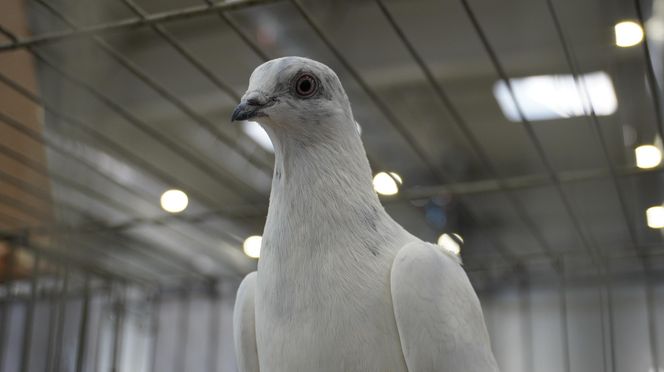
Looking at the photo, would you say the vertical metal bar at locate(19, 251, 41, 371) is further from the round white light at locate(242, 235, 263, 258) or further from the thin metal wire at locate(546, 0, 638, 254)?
the thin metal wire at locate(546, 0, 638, 254)

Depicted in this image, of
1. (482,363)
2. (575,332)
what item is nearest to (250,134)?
(575,332)

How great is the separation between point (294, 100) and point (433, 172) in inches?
44.2

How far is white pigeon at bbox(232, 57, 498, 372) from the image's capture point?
0.92 m

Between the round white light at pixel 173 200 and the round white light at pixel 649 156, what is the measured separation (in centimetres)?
117

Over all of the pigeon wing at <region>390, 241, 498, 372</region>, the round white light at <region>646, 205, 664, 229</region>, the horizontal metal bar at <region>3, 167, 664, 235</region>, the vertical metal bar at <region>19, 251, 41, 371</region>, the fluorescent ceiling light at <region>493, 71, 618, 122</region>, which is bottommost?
the pigeon wing at <region>390, 241, 498, 372</region>

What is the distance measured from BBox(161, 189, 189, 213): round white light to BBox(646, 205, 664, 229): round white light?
1300 mm

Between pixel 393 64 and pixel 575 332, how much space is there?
1083 mm

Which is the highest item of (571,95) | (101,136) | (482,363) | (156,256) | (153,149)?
(571,95)

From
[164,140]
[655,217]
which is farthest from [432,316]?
[655,217]

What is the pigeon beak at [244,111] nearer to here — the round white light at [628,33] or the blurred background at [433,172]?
the blurred background at [433,172]

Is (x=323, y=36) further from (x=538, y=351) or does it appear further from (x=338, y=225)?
(x=538, y=351)

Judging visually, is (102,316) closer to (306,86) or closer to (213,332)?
(213,332)

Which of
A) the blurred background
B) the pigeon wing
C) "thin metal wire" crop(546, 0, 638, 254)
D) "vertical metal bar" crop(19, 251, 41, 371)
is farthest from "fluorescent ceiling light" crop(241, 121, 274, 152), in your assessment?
the pigeon wing

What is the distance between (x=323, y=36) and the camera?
146 cm
